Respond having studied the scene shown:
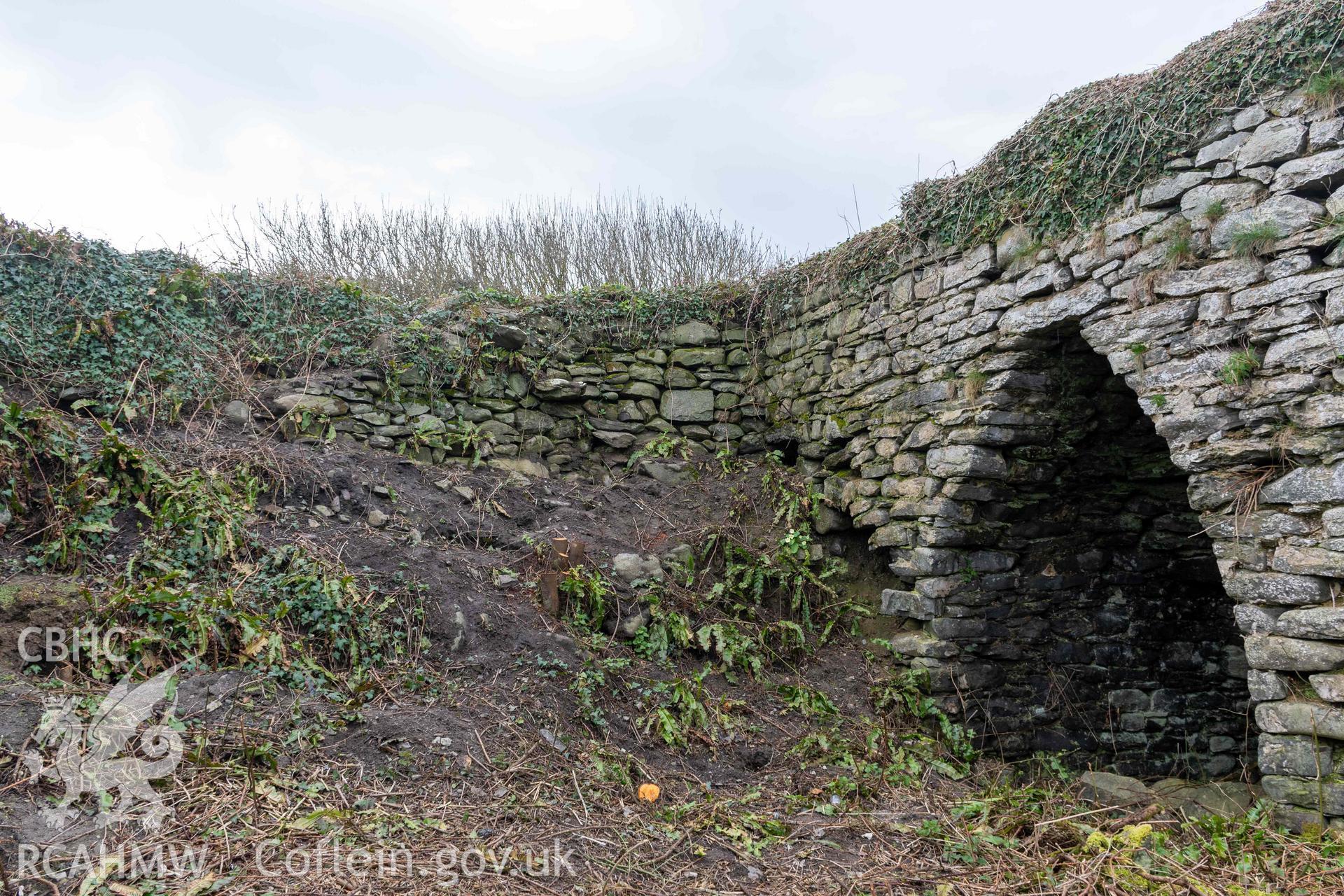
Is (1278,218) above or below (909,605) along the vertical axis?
above

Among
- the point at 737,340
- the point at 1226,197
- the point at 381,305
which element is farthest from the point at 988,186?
the point at 381,305

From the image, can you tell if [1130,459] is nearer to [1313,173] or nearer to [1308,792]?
[1313,173]

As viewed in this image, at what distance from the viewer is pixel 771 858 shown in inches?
148

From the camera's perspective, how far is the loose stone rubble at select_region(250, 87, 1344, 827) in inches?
149

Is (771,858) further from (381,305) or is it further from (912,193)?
(381,305)

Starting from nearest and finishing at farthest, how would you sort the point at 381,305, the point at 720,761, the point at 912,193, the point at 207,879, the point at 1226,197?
the point at 207,879, the point at 1226,197, the point at 720,761, the point at 912,193, the point at 381,305

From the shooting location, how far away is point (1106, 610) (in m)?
5.89

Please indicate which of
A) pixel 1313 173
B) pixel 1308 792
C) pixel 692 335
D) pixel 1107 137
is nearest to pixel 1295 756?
pixel 1308 792

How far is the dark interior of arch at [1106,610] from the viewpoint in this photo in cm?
554

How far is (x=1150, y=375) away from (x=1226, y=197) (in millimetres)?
928

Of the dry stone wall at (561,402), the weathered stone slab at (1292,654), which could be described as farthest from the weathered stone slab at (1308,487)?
the dry stone wall at (561,402)

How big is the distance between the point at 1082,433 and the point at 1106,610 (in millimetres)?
1332

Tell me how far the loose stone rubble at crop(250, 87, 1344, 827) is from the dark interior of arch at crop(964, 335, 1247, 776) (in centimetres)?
2

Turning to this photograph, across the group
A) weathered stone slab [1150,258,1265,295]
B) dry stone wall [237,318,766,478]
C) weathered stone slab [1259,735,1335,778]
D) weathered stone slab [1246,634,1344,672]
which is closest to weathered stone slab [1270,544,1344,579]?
weathered stone slab [1246,634,1344,672]
